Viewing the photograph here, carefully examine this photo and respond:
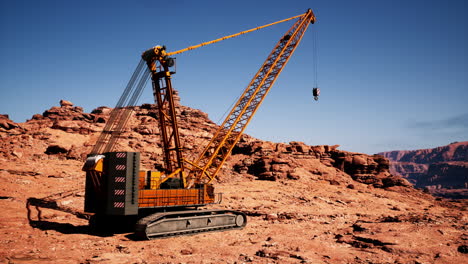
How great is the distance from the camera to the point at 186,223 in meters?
13.3

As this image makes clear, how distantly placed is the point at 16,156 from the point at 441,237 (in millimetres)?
34375

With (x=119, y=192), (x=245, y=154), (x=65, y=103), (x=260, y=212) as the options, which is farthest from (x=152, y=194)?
(x=65, y=103)

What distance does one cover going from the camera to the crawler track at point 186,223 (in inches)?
471

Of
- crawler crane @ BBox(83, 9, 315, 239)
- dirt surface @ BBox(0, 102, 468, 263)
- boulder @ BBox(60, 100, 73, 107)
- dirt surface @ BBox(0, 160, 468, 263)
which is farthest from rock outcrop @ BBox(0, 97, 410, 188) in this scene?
→ crawler crane @ BBox(83, 9, 315, 239)

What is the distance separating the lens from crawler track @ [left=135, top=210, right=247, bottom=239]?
39.2 ft

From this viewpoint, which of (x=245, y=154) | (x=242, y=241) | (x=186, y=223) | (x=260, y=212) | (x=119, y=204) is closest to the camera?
(x=119, y=204)

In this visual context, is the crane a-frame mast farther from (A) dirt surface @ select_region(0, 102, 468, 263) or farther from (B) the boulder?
(B) the boulder

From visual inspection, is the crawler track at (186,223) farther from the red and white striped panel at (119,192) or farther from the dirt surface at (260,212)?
the red and white striped panel at (119,192)

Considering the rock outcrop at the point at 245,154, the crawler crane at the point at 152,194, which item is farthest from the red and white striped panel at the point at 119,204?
the rock outcrop at the point at 245,154

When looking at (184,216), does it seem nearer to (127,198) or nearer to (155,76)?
(127,198)

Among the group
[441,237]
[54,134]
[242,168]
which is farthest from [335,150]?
[54,134]

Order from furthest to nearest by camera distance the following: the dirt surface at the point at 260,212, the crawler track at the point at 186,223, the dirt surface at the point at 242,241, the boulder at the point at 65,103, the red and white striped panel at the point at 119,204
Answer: the boulder at the point at 65,103
the crawler track at the point at 186,223
the red and white striped panel at the point at 119,204
the dirt surface at the point at 260,212
the dirt surface at the point at 242,241

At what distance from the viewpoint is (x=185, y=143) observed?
46969 millimetres

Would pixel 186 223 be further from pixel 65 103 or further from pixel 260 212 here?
pixel 65 103
